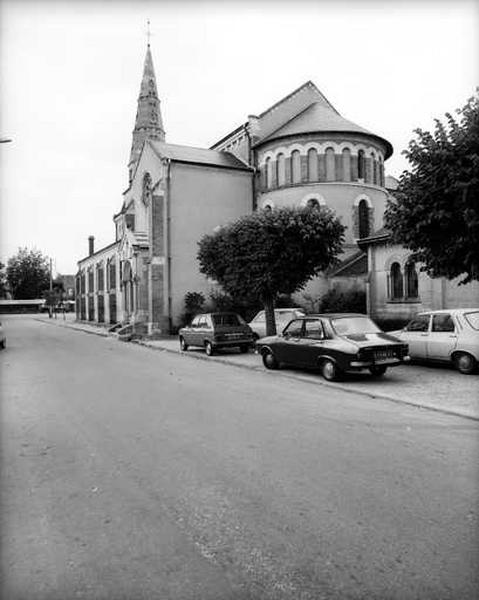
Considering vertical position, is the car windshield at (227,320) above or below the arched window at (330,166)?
below

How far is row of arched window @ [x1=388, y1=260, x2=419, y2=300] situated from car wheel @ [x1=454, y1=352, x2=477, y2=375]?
9.89 meters

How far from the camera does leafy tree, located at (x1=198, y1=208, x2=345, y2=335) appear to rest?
1778 cm

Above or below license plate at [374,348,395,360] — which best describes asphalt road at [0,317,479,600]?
below

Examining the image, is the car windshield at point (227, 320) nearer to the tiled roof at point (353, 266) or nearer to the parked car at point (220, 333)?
the parked car at point (220, 333)

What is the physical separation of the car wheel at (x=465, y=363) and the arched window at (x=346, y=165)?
66.8 feet

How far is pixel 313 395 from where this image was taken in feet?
33.8

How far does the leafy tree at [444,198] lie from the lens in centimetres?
1017

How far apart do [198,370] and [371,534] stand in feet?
35.5

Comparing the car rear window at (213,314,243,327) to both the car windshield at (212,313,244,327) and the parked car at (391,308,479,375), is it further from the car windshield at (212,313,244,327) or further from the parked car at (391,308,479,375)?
the parked car at (391,308,479,375)

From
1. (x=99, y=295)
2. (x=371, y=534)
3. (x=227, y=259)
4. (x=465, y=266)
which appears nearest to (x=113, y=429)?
(x=371, y=534)

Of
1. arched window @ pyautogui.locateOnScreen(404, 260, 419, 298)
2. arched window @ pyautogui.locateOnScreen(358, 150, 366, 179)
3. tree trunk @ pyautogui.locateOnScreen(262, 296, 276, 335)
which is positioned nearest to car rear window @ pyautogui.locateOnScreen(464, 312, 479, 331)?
tree trunk @ pyautogui.locateOnScreen(262, 296, 276, 335)

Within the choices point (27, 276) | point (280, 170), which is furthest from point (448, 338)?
point (27, 276)

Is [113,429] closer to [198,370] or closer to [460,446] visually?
[460,446]

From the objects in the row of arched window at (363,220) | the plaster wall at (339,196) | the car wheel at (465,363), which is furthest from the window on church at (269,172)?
the car wheel at (465,363)
